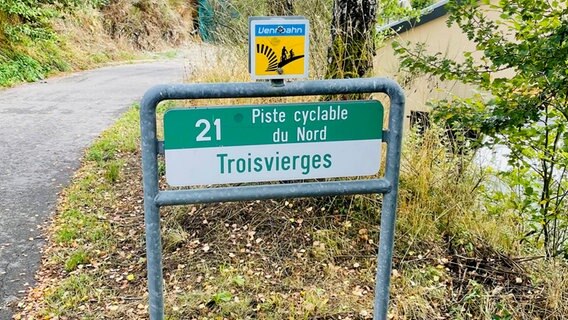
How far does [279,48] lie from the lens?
1845 mm

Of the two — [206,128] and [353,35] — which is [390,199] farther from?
[353,35]

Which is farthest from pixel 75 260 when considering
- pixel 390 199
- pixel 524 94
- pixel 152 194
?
pixel 524 94

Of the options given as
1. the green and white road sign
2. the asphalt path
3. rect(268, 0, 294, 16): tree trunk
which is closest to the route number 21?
the green and white road sign

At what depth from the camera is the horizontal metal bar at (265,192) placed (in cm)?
188

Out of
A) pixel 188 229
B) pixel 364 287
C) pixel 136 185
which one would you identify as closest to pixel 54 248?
pixel 188 229

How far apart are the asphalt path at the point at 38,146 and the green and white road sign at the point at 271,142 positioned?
1.95 meters

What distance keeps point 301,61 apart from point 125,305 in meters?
1.90

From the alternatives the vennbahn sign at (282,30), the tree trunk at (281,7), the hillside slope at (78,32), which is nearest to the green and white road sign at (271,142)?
the vennbahn sign at (282,30)

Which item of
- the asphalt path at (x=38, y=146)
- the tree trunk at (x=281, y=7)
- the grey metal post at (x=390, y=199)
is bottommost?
the asphalt path at (x=38, y=146)

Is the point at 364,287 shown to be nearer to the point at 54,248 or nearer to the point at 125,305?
the point at 125,305

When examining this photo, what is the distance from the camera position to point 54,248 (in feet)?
12.4

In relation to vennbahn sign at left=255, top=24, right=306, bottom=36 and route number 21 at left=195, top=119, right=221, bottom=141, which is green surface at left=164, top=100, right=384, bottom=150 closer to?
route number 21 at left=195, top=119, right=221, bottom=141

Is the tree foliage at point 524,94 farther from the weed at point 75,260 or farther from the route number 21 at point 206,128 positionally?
the weed at point 75,260

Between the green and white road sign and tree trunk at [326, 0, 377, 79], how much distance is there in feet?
5.95
